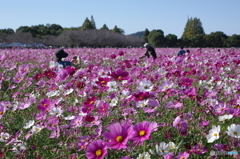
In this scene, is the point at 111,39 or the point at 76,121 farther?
the point at 111,39

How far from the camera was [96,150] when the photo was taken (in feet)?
3.62

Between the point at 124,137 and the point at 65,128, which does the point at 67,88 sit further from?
the point at 124,137

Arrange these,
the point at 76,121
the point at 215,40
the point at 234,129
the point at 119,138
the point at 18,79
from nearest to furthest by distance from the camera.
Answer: the point at 119,138, the point at 234,129, the point at 76,121, the point at 18,79, the point at 215,40

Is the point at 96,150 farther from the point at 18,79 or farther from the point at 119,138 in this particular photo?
the point at 18,79

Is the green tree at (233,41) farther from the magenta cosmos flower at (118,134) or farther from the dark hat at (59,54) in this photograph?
the magenta cosmos flower at (118,134)

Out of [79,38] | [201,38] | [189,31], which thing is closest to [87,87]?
[79,38]

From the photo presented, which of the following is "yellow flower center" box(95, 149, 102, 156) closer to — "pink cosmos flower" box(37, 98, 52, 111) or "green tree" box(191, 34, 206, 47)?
"pink cosmos flower" box(37, 98, 52, 111)

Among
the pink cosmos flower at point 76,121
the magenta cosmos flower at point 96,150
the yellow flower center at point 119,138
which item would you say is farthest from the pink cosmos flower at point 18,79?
the yellow flower center at point 119,138

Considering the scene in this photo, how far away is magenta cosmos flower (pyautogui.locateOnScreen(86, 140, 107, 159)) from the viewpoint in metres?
1.07

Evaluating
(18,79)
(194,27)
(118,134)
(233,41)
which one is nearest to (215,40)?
(233,41)

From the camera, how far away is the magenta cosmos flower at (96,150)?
1.07 meters

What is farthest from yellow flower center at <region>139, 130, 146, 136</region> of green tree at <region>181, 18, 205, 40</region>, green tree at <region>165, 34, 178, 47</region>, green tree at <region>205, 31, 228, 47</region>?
green tree at <region>181, 18, 205, 40</region>

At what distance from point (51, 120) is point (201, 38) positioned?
49.9 metres

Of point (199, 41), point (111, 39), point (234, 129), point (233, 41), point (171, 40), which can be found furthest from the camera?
point (171, 40)
